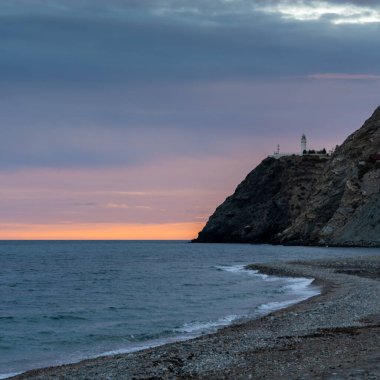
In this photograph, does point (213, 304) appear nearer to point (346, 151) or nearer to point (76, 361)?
point (76, 361)

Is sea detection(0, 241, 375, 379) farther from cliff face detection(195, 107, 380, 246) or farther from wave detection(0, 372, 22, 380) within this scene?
cliff face detection(195, 107, 380, 246)

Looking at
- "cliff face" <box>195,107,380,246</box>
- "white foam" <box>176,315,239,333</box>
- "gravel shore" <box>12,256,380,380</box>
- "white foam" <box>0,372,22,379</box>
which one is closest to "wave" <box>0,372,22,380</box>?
"white foam" <box>0,372,22,379</box>

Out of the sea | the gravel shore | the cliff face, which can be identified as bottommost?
the sea

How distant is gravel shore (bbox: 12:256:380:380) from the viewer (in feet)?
57.5

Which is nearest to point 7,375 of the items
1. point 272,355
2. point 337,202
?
point 272,355

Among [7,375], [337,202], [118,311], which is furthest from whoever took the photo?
[337,202]

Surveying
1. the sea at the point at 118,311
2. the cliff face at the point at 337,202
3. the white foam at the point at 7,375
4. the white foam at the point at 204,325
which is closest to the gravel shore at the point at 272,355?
the white foam at the point at 7,375

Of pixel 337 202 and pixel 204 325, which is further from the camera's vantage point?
pixel 337 202

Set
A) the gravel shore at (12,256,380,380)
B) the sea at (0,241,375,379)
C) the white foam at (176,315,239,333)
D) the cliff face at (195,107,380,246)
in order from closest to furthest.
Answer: the gravel shore at (12,256,380,380) < the sea at (0,241,375,379) < the white foam at (176,315,239,333) < the cliff face at (195,107,380,246)

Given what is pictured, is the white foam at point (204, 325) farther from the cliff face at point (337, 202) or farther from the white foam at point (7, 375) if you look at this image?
the cliff face at point (337, 202)

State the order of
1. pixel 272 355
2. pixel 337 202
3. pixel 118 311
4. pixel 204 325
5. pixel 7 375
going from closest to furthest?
pixel 272 355 → pixel 7 375 → pixel 204 325 → pixel 118 311 → pixel 337 202

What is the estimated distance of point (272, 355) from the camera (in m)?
20.1

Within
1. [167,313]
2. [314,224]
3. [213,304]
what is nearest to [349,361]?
[167,313]

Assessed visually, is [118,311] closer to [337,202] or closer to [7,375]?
[7,375]
